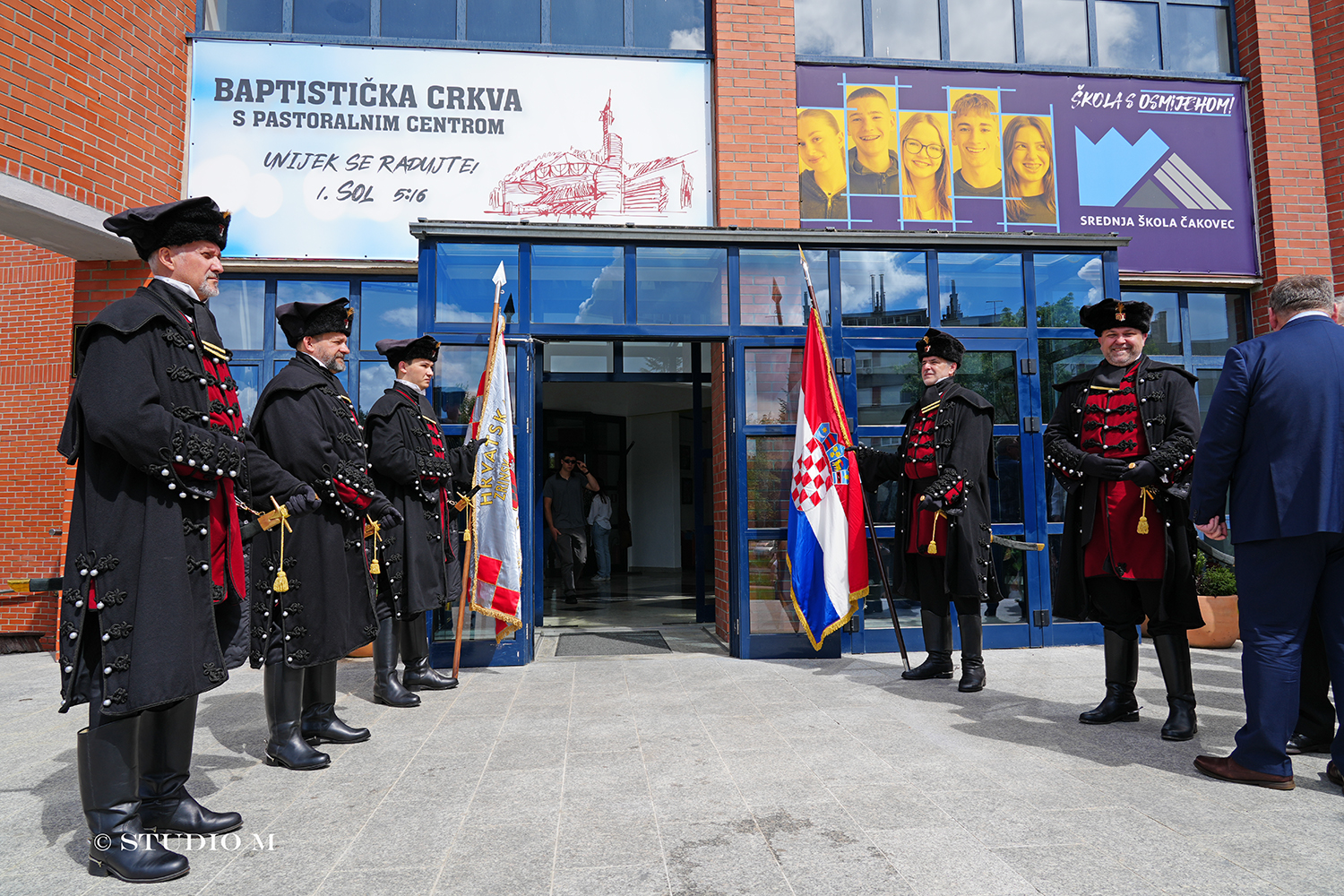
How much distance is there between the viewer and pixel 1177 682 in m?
3.75

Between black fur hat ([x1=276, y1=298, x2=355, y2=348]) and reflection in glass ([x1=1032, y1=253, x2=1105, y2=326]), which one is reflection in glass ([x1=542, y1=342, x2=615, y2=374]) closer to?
reflection in glass ([x1=1032, y1=253, x2=1105, y2=326])

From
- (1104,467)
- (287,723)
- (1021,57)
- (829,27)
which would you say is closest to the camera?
(287,723)

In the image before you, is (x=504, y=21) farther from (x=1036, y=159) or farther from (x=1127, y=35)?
(x=1127, y=35)

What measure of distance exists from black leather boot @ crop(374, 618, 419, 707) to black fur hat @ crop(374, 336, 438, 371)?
1634 millimetres

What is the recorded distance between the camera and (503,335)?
18.8 ft

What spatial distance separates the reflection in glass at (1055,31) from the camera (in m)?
7.43

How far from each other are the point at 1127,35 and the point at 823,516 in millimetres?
6078

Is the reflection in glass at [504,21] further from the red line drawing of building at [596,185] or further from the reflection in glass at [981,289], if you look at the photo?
the reflection in glass at [981,289]

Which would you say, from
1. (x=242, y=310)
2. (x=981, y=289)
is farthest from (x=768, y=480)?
(x=242, y=310)

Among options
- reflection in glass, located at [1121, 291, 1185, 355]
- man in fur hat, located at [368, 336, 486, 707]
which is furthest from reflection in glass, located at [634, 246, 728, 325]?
reflection in glass, located at [1121, 291, 1185, 355]

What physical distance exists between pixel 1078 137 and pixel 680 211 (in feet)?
12.6

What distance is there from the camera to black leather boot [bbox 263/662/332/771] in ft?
11.2

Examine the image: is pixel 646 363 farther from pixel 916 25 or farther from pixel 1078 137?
pixel 1078 137

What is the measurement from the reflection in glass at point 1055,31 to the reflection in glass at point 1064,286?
234 cm
